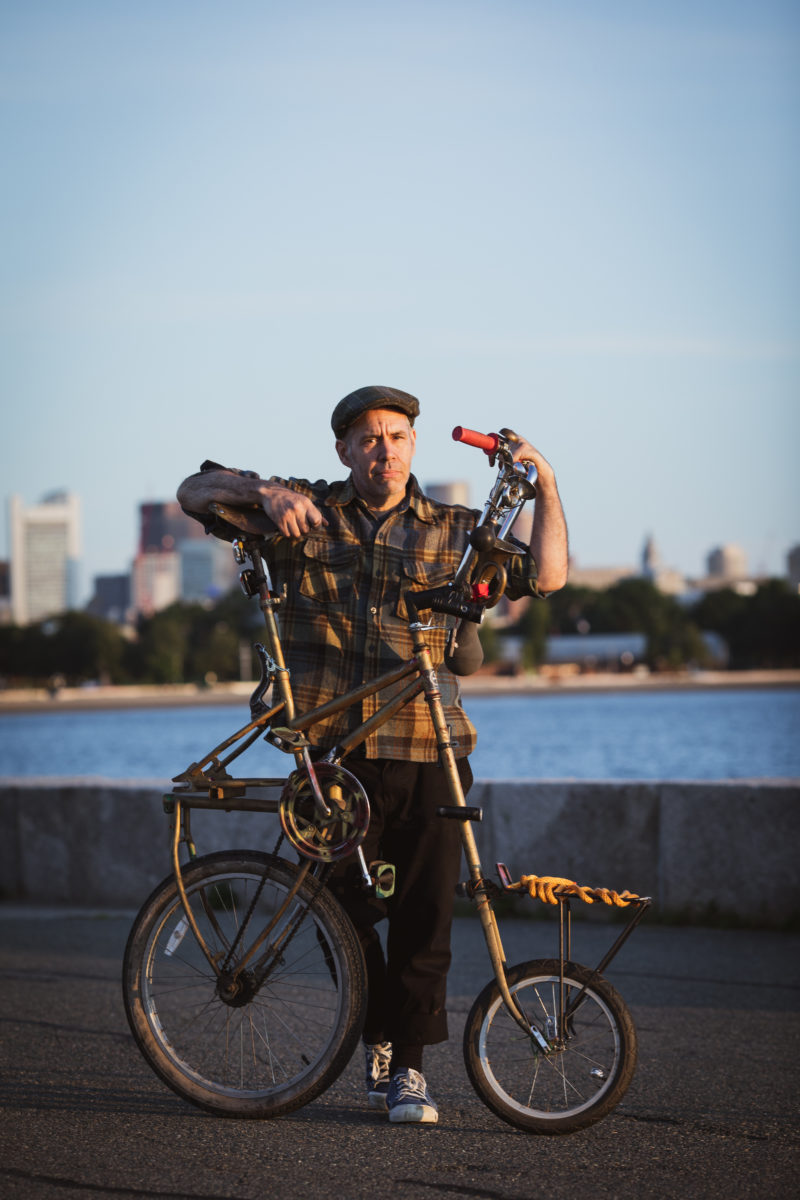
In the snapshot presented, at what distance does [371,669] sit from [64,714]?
12717 cm

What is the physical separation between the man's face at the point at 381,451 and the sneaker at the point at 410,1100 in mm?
1699

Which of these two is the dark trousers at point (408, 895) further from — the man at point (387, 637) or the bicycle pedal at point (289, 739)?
the bicycle pedal at point (289, 739)

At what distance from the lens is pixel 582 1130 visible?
3.96 meters

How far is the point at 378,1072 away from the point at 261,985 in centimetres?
49

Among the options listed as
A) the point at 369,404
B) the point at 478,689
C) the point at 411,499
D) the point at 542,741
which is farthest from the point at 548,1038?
the point at 478,689

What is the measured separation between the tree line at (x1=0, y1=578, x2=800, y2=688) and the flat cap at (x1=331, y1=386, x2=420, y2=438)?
139 metres

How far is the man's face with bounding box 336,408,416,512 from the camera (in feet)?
13.9

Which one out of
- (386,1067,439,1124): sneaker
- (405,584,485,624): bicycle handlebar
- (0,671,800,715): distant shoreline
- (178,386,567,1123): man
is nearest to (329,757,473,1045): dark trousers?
(178,386,567,1123): man

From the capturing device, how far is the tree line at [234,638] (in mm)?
151625

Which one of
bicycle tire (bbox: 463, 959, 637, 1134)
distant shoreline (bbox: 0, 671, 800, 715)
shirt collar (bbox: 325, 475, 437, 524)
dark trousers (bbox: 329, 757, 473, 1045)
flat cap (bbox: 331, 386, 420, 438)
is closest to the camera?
bicycle tire (bbox: 463, 959, 637, 1134)

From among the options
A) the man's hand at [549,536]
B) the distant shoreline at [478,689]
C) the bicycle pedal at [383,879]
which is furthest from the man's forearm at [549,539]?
the distant shoreline at [478,689]

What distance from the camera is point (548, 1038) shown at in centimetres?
396

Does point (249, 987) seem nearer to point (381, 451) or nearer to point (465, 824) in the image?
point (465, 824)

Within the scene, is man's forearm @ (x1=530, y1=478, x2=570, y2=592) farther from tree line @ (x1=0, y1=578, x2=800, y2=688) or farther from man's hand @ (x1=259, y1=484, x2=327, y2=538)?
tree line @ (x1=0, y1=578, x2=800, y2=688)
